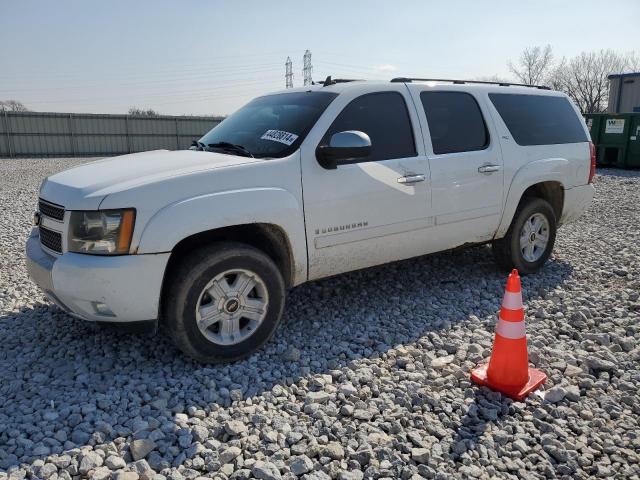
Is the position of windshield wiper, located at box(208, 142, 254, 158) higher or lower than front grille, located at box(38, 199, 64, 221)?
higher

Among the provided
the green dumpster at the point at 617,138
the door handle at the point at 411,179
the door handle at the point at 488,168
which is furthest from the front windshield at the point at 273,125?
the green dumpster at the point at 617,138

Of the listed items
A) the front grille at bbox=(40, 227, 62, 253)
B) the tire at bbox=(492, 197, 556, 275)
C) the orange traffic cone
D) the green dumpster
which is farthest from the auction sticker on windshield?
the green dumpster

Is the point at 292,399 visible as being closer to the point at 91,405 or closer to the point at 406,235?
the point at 91,405

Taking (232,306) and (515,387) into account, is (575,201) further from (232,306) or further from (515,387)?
(232,306)

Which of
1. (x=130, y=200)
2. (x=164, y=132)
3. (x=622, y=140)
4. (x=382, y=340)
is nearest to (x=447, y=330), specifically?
(x=382, y=340)

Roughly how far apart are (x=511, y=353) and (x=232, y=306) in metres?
1.80

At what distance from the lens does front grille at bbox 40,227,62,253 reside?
3.36m

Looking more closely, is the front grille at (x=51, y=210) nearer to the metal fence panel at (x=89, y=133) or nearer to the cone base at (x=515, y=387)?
the cone base at (x=515, y=387)

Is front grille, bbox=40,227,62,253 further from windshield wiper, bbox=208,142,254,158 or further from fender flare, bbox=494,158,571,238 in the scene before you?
fender flare, bbox=494,158,571,238

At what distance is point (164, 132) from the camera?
30.9 metres

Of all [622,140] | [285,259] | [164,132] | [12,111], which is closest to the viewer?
[285,259]

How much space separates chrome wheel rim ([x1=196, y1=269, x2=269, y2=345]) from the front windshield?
3.06ft

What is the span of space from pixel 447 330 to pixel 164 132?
29606mm

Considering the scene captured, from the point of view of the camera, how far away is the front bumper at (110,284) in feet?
10.1
